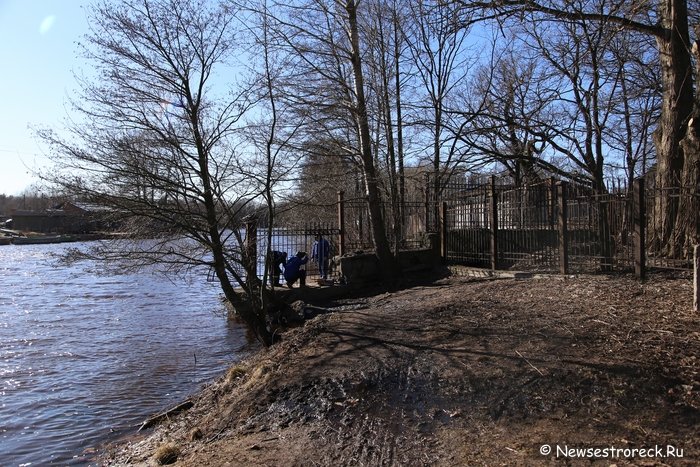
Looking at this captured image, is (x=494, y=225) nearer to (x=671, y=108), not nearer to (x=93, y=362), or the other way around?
(x=671, y=108)

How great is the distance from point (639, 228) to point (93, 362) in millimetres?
10706

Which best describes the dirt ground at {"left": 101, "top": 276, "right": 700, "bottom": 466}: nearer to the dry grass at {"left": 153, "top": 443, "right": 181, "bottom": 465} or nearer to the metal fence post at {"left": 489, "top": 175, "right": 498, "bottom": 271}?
the dry grass at {"left": 153, "top": 443, "right": 181, "bottom": 465}

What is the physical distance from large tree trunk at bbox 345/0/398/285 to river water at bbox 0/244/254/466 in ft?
14.5

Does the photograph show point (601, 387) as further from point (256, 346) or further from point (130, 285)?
Result: point (130, 285)

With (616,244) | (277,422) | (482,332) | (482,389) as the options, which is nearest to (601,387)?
(482,389)

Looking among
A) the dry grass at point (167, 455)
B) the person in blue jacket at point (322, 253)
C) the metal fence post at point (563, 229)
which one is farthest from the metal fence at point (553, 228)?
the dry grass at point (167, 455)

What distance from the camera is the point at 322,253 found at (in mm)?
15703

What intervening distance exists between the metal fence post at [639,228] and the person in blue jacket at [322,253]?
27.4ft

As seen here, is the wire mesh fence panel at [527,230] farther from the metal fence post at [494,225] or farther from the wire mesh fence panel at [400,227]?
the wire mesh fence panel at [400,227]

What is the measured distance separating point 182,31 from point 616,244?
930 centimetres

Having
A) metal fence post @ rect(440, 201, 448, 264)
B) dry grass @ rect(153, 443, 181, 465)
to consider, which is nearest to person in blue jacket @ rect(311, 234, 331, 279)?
metal fence post @ rect(440, 201, 448, 264)

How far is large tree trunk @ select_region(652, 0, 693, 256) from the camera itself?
10602 mm

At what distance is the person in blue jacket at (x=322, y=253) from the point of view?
51.4 ft

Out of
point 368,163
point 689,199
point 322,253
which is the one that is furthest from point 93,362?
point 689,199
